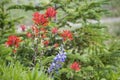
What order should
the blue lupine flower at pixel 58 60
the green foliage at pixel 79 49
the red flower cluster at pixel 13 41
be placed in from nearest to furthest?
the blue lupine flower at pixel 58 60, the red flower cluster at pixel 13 41, the green foliage at pixel 79 49

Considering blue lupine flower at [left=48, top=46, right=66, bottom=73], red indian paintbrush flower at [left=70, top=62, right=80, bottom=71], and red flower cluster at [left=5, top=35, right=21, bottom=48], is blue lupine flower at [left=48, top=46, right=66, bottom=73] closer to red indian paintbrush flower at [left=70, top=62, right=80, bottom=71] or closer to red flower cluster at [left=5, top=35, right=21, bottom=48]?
red indian paintbrush flower at [left=70, top=62, right=80, bottom=71]

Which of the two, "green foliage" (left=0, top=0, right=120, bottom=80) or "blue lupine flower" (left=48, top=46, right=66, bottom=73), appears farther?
"green foliage" (left=0, top=0, right=120, bottom=80)

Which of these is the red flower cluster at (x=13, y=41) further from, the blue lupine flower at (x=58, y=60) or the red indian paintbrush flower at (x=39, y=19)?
the blue lupine flower at (x=58, y=60)

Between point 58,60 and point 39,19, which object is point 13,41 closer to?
point 39,19

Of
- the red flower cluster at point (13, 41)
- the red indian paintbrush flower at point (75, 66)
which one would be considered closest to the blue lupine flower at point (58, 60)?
the red indian paintbrush flower at point (75, 66)

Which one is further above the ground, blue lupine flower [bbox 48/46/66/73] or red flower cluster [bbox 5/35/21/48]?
red flower cluster [bbox 5/35/21/48]

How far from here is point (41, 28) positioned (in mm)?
5234

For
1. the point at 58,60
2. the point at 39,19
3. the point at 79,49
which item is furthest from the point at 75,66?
the point at 79,49

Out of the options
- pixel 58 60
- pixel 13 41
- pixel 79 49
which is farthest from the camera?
pixel 79 49

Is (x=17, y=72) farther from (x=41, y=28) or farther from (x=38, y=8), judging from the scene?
(x=38, y=8)

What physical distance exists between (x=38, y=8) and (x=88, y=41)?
109 cm

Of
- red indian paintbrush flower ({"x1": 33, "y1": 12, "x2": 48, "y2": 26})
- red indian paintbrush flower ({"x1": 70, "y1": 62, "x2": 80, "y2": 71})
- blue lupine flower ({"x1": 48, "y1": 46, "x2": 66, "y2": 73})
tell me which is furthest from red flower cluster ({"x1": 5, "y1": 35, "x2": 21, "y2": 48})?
red indian paintbrush flower ({"x1": 70, "y1": 62, "x2": 80, "y2": 71})

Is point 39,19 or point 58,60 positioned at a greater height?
point 39,19

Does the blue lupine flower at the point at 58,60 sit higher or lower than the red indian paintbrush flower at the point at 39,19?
lower
